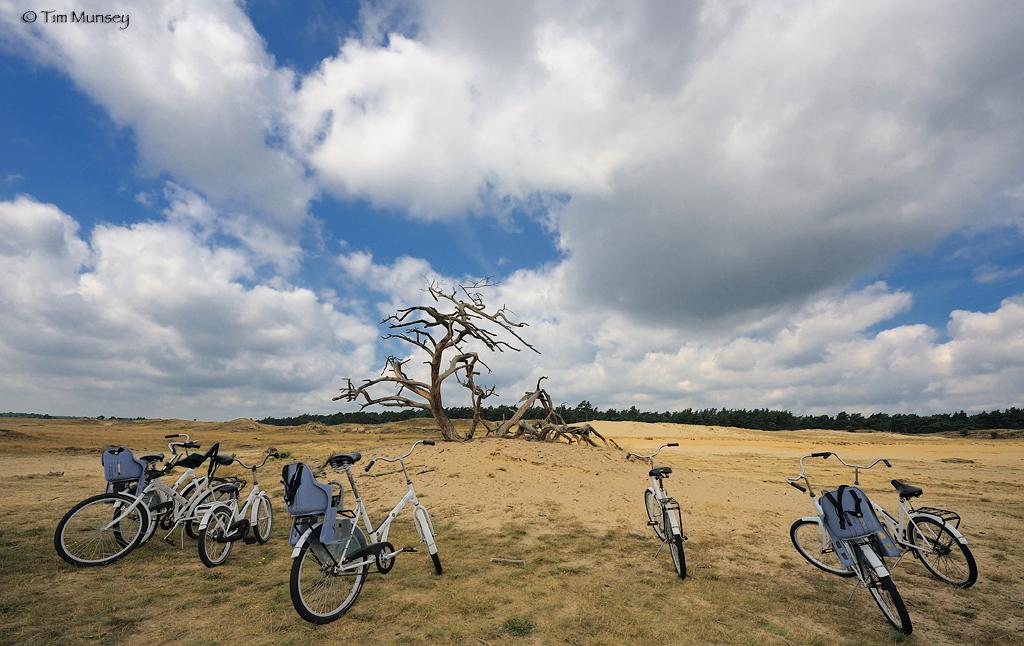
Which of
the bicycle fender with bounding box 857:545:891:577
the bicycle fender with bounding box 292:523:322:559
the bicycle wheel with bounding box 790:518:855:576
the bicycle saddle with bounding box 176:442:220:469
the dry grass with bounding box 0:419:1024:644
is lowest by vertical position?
the dry grass with bounding box 0:419:1024:644

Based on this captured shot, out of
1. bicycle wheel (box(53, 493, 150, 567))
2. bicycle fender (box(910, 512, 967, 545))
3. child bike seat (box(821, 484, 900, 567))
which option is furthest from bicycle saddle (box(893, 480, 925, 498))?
bicycle wheel (box(53, 493, 150, 567))

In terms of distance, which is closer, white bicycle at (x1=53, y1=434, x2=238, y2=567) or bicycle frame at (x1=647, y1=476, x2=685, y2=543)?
bicycle frame at (x1=647, y1=476, x2=685, y2=543)

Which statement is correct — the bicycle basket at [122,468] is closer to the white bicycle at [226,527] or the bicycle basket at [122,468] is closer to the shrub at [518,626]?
the white bicycle at [226,527]

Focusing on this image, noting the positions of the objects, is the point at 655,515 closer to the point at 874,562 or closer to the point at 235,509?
the point at 874,562

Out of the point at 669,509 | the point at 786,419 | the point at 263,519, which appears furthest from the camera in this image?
the point at 786,419

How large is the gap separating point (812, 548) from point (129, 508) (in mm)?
8614

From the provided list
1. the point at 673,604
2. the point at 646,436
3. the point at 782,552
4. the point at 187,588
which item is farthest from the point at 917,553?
the point at 646,436

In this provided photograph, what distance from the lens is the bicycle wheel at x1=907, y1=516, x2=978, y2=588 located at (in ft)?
18.2

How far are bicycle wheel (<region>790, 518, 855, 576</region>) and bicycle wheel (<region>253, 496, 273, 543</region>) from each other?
7.04 meters

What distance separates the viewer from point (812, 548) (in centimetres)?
645

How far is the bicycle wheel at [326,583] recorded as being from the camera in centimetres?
449

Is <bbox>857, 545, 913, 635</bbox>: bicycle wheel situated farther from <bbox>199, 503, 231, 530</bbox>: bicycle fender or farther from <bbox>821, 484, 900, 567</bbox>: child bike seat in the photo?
<bbox>199, 503, 231, 530</bbox>: bicycle fender

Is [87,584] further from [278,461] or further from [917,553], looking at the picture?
[278,461]

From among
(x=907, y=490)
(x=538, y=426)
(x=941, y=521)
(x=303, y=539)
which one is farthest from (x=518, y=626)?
(x=538, y=426)
